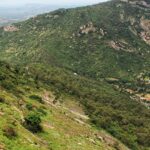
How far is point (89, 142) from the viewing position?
82.6 metres

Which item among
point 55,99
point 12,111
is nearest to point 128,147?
point 55,99

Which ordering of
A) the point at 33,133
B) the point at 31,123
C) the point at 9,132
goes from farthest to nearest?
the point at 31,123, the point at 33,133, the point at 9,132

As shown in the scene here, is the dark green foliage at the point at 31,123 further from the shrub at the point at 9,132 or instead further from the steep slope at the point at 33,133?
the shrub at the point at 9,132

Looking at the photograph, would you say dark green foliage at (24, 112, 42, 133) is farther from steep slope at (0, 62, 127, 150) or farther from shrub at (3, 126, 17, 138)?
shrub at (3, 126, 17, 138)

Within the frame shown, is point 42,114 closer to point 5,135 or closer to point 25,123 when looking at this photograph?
point 25,123

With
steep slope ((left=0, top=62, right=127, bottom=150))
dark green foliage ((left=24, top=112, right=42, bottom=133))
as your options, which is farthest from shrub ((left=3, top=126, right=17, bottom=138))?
dark green foliage ((left=24, top=112, right=42, bottom=133))

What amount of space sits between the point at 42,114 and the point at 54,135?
49.8 ft

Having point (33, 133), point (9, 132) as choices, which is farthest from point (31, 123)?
point (9, 132)

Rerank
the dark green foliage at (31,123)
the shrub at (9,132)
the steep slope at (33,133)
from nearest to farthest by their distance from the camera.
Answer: the shrub at (9,132), the steep slope at (33,133), the dark green foliage at (31,123)

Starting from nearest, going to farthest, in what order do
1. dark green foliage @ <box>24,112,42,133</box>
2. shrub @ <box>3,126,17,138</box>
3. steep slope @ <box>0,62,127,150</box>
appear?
shrub @ <box>3,126,17,138</box> < steep slope @ <box>0,62,127,150</box> < dark green foliage @ <box>24,112,42,133</box>

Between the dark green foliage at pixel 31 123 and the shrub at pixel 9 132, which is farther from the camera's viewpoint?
the dark green foliage at pixel 31 123

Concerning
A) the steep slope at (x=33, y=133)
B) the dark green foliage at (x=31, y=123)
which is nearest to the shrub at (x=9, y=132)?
the steep slope at (x=33, y=133)

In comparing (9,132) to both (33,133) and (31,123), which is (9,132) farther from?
(31,123)

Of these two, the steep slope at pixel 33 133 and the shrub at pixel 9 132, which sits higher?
the shrub at pixel 9 132
